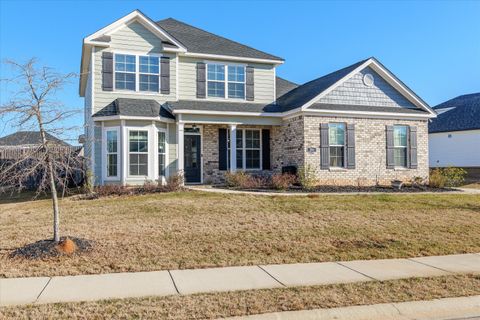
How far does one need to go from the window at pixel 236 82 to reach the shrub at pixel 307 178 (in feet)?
15.7

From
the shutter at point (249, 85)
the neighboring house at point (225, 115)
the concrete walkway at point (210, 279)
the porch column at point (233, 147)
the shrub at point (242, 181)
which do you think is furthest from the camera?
the shutter at point (249, 85)

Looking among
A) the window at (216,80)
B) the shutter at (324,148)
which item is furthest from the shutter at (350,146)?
the window at (216,80)

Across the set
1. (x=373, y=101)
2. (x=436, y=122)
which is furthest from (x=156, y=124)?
(x=436, y=122)

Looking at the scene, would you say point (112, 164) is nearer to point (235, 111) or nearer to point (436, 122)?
point (235, 111)

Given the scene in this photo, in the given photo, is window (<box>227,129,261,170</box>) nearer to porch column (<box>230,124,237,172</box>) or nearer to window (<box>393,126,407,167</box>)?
porch column (<box>230,124,237,172</box>)

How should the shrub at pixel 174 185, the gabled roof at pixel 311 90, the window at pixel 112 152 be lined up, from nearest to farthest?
the shrub at pixel 174 185 → the window at pixel 112 152 → the gabled roof at pixel 311 90

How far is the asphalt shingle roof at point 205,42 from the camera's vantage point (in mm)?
18780

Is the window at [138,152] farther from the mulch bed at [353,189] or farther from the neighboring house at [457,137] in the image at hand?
the neighboring house at [457,137]

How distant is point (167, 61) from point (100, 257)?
11.7 meters

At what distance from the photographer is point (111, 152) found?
16.1 m

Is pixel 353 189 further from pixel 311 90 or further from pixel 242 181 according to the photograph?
pixel 311 90

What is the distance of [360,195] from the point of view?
1430cm

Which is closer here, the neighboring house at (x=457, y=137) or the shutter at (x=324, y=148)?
the shutter at (x=324, y=148)

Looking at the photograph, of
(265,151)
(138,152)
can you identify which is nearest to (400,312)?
(138,152)
